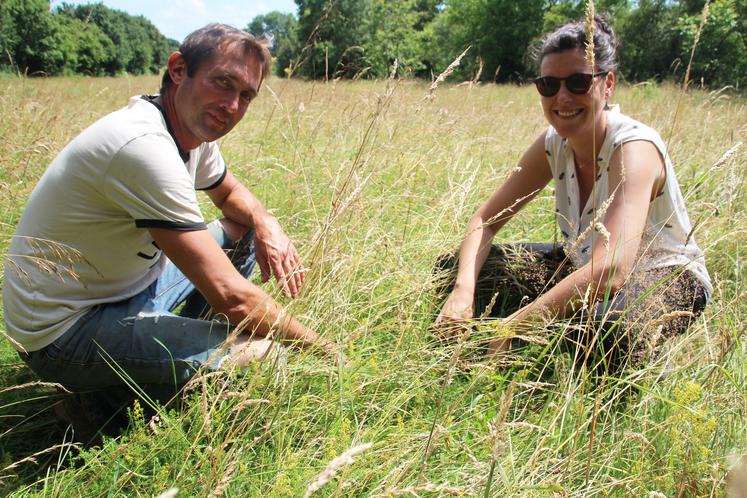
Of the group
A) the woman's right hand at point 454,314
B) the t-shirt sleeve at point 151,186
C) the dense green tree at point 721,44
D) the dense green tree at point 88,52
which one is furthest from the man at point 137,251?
the dense green tree at point 88,52

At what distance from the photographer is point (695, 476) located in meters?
1.23

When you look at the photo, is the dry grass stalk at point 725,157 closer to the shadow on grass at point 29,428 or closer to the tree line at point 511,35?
the tree line at point 511,35

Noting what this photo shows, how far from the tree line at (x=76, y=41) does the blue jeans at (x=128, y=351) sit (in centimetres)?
296

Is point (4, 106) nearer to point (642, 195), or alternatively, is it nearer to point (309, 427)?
point (309, 427)

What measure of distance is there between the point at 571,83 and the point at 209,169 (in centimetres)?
161

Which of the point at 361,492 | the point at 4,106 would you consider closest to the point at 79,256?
the point at 361,492

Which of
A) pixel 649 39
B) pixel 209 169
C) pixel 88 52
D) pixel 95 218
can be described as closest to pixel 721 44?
pixel 649 39

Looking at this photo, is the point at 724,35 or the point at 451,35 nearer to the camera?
the point at 724,35

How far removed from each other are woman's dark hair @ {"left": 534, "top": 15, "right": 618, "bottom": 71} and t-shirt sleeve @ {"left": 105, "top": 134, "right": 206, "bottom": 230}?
5.15 feet

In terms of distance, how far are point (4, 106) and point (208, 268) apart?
3.58m

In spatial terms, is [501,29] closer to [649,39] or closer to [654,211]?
[649,39]

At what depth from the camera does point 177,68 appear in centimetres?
186

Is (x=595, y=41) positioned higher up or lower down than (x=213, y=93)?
higher up

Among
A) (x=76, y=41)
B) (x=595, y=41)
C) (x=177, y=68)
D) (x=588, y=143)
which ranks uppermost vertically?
(x=76, y=41)
